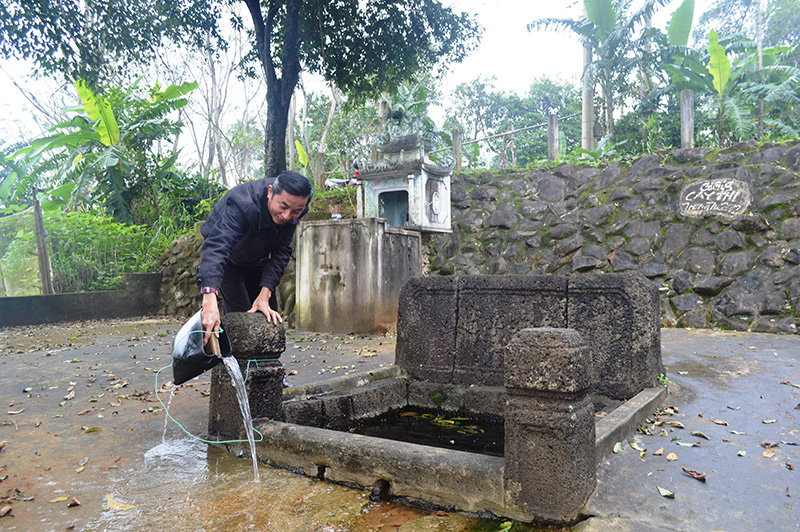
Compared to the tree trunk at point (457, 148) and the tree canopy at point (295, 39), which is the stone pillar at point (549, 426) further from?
the tree trunk at point (457, 148)

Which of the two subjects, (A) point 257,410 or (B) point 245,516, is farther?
(A) point 257,410

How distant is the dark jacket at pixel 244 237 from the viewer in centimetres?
294

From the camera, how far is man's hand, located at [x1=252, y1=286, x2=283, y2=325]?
3139 mm

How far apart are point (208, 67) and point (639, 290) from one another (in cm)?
2076

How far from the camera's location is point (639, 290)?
3.30 metres

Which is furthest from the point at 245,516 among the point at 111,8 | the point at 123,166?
the point at 123,166

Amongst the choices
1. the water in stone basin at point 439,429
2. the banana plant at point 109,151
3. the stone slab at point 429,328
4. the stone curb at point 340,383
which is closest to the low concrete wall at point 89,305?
the banana plant at point 109,151

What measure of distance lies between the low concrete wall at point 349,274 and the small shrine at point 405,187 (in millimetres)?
757

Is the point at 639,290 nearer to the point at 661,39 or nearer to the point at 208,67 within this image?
the point at 661,39

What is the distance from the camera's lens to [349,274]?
24.8 ft

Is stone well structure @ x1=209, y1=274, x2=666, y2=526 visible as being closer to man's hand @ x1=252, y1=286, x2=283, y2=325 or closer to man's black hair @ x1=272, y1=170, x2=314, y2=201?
man's hand @ x1=252, y1=286, x2=283, y2=325

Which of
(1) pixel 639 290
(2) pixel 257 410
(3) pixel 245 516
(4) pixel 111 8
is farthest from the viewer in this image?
(4) pixel 111 8

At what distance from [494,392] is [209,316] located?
2056mm

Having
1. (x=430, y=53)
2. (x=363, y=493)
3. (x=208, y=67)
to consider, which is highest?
(x=208, y=67)
